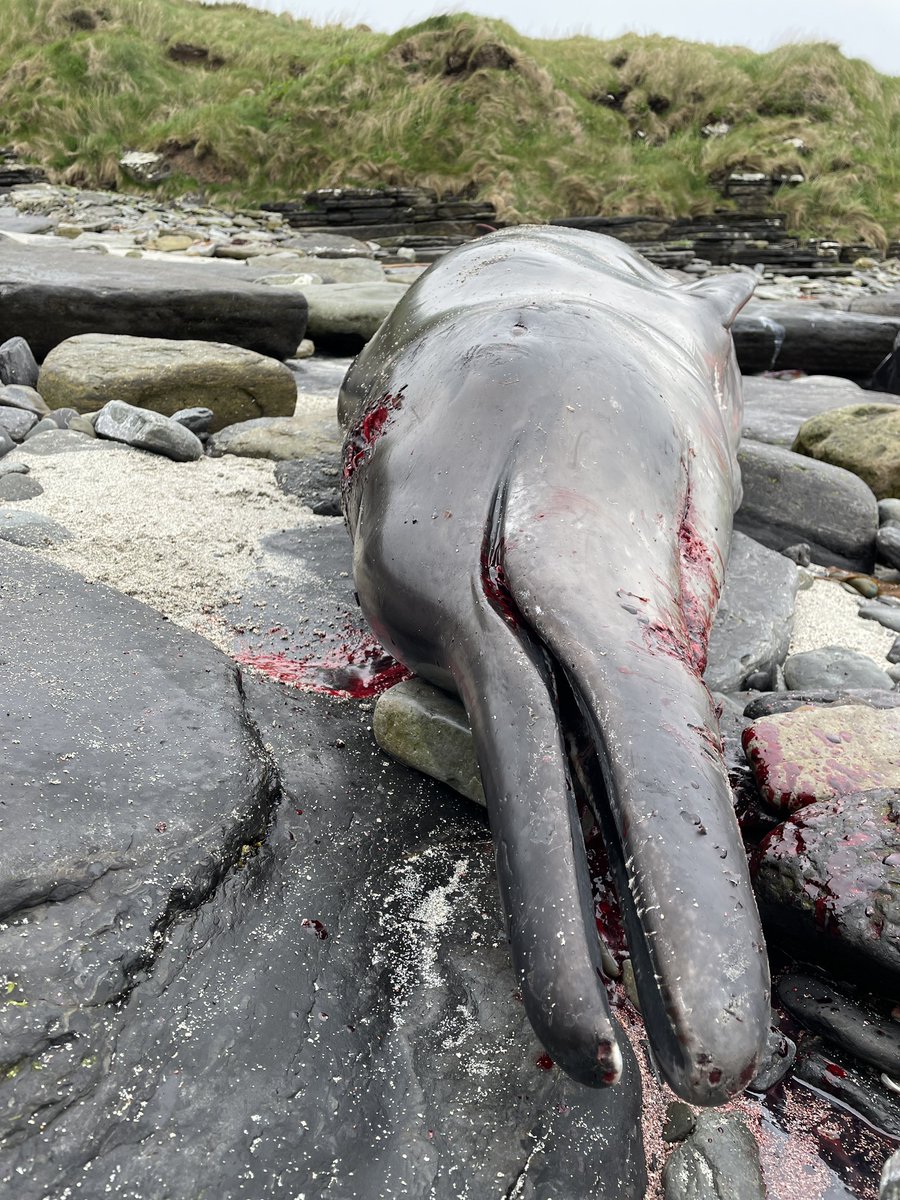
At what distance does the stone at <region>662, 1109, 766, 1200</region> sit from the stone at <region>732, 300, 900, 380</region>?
848 centimetres

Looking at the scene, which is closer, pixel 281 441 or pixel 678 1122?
pixel 678 1122

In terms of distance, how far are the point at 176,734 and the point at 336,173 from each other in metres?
23.4

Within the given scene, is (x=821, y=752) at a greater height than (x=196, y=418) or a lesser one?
greater

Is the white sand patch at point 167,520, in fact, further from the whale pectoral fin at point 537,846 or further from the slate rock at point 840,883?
the slate rock at point 840,883

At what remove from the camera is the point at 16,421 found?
185 inches

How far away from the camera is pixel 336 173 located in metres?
23.2

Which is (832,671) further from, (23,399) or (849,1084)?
(23,399)

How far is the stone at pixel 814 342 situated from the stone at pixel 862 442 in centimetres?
361

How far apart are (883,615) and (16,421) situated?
3.93 meters

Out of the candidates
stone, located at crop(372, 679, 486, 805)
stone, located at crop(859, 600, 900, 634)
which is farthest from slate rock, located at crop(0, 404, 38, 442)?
stone, located at crop(859, 600, 900, 634)

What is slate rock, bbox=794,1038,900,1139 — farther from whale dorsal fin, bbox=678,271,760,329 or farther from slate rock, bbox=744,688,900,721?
whale dorsal fin, bbox=678,271,760,329

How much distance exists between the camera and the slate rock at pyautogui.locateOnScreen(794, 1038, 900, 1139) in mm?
1824

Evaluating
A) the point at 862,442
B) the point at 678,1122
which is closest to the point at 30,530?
the point at 678,1122

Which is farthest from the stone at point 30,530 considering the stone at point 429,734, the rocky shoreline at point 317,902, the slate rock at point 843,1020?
the slate rock at point 843,1020
